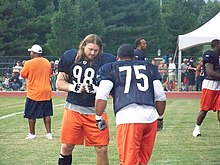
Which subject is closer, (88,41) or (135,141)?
(135,141)

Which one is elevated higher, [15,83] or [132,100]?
[132,100]

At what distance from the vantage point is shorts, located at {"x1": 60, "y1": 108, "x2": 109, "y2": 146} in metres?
7.89

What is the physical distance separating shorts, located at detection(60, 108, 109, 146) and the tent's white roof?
1139 cm

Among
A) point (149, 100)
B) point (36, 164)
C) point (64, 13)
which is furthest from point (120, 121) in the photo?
point (64, 13)

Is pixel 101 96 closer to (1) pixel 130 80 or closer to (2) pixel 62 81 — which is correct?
(1) pixel 130 80

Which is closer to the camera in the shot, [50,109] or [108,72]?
[108,72]

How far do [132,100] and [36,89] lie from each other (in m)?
5.79

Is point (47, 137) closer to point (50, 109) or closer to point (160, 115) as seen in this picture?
point (50, 109)

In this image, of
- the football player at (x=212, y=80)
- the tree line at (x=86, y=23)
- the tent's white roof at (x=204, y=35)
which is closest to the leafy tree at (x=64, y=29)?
the tree line at (x=86, y=23)

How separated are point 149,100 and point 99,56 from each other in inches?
44.6

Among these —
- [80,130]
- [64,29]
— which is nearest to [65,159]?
[80,130]

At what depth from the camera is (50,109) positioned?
12781 mm

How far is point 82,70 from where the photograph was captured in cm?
789

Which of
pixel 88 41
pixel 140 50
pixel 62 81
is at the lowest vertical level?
pixel 62 81
